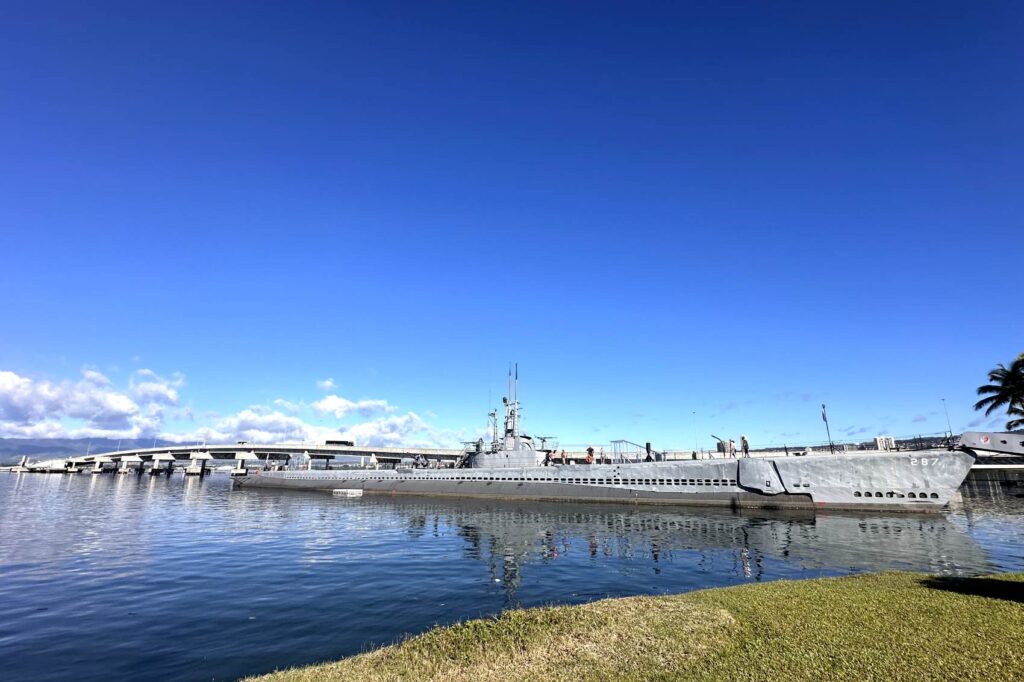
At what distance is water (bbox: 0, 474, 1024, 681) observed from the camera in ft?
40.0

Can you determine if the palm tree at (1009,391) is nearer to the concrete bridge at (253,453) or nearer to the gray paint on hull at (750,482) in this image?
the gray paint on hull at (750,482)

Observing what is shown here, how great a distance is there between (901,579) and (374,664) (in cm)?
1413

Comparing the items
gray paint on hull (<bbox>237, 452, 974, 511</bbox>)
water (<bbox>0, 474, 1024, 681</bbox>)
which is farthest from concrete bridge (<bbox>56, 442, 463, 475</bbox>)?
water (<bbox>0, 474, 1024, 681</bbox>)

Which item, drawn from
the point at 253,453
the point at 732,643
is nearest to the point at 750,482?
the point at 732,643

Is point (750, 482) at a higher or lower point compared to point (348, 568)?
higher

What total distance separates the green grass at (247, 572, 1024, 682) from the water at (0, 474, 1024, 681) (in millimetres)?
4226

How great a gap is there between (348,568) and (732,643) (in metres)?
17.0

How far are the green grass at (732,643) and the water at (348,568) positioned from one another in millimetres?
4226

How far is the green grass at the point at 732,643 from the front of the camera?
7.57 m

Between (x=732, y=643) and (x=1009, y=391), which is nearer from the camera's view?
(x=732, y=643)

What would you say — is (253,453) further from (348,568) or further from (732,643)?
(732,643)

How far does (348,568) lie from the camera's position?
2080 centimetres

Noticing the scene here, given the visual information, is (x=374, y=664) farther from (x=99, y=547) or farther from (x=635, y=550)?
(x=99, y=547)

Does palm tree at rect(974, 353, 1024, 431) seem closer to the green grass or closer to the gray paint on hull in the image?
the gray paint on hull
